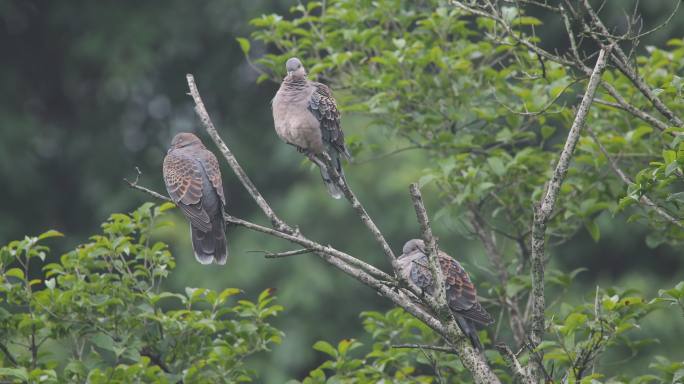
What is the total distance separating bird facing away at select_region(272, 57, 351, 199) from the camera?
611 cm

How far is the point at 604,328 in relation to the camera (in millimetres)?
4797

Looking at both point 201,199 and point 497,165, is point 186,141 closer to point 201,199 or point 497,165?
point 201,199

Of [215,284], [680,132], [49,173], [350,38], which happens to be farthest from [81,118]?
[680,132]

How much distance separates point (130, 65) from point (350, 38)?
8324 millimetres

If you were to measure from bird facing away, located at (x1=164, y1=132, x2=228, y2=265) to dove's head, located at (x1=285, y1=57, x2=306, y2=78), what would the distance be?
2.77ft

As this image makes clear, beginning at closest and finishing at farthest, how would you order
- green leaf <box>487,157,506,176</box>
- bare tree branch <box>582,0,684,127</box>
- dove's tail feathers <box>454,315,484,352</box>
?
→ 1. bare tree branch <box>582,0,684,127</box>
2. dove's tail feathers <box>454,315,484,352</box>
3. green leaf <box>487,157,506,176</box>

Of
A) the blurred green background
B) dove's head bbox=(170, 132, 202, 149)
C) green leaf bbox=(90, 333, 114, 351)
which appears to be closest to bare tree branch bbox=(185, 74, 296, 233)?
green leaf bbox=(90, 333, 114, 351)

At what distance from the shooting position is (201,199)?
249 inches

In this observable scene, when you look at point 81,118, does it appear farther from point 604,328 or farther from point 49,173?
point 604,328

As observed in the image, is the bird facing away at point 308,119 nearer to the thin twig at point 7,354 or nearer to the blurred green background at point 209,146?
the thin twig at point 7,354

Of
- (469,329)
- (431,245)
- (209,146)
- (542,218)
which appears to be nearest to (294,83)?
(469,329)

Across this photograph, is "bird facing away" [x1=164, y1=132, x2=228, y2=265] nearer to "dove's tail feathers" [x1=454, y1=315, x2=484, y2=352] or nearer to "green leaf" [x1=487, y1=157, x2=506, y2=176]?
"dove's tail feathers" [x1=454, y1=315, x2=484, y2=352]

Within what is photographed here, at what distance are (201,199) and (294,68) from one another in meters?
0.98

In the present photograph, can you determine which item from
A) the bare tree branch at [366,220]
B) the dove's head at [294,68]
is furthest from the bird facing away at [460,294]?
the dove's head at [294,68]
